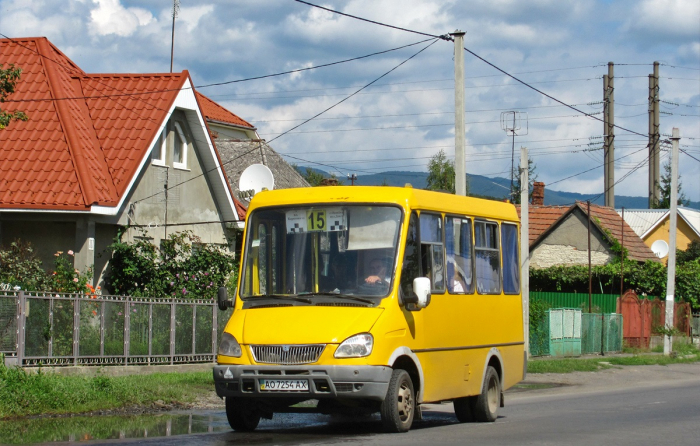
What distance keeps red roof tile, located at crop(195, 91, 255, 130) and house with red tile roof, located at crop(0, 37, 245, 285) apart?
17.3 m

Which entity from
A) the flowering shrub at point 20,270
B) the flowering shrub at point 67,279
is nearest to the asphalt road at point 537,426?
the flowering shrub at point 67,279

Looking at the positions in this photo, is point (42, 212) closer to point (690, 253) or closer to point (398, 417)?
point (398, 417)

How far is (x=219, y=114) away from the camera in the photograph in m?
46.2

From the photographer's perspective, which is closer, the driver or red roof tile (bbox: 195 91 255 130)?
the driver

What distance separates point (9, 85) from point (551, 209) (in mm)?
39214

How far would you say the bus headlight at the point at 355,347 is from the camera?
34.9ft

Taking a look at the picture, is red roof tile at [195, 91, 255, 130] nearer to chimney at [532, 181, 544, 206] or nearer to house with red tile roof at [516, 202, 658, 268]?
house with red tile roof at [516, 202, 658, 268]

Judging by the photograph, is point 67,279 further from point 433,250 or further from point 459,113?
point 433,250

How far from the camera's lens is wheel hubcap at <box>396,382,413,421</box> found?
36.8 feet

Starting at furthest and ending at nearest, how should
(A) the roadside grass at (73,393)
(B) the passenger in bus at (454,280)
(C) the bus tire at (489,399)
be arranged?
(C) the bus tire at (489,399), (A) the roadside grass at (73,393), (B) the passenger in bus at (454,280)

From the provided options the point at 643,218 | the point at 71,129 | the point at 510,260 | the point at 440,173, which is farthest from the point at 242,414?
the point at 440,173

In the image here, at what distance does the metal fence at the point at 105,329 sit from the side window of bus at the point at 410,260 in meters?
7.46

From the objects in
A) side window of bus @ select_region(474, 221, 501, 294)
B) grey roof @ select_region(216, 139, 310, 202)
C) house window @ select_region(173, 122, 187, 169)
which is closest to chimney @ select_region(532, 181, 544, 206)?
grey roof @ select_region(216, 139, 310, 202)

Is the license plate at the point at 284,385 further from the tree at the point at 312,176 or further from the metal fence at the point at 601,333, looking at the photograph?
the tree at the point at 312,176
